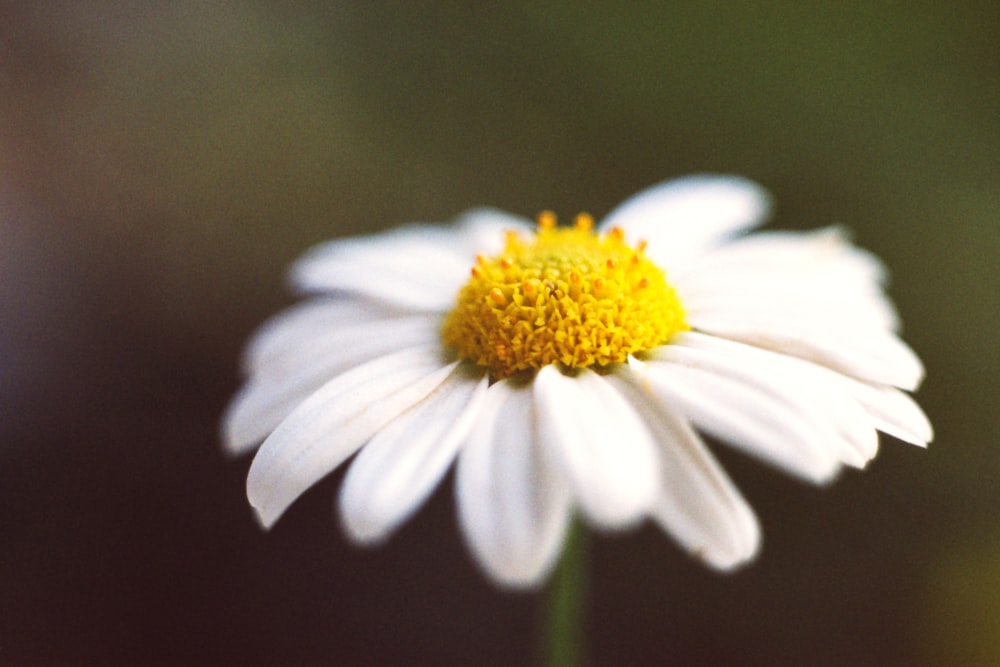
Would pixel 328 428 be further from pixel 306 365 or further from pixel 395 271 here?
pixel 395 271

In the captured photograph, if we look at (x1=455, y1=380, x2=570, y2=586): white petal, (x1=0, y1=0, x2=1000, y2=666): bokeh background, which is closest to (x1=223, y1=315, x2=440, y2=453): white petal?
(x1=455, y1=380, x2=570, y2=586): white petal

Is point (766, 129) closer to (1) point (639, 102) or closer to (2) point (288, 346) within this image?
(1) point (639, 102)

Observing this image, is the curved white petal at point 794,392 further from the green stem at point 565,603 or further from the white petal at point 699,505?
the green stem at point 565,603

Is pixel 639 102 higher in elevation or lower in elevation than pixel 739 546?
higher

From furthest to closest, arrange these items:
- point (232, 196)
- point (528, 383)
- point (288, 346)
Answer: point (232, 196) < point (288, 346) < point (528, 383)

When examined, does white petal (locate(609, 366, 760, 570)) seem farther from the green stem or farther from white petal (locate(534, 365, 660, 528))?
the green stem

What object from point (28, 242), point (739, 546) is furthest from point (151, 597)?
point (739, 546)
